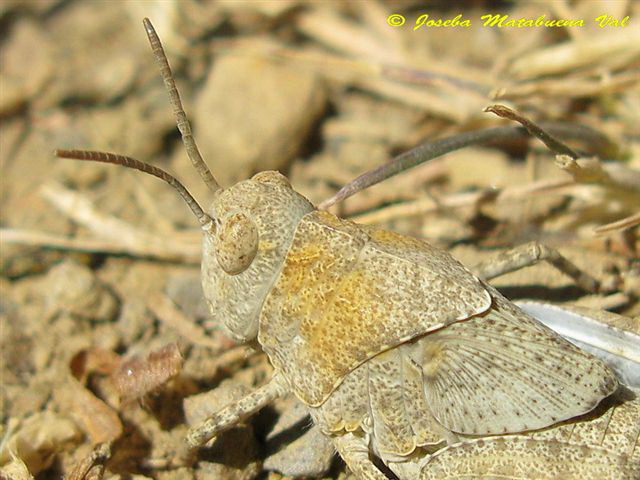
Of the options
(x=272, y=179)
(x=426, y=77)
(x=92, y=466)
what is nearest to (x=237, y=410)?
(x=92, y=466)

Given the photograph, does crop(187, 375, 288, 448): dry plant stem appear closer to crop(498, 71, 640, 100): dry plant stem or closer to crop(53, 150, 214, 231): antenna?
crop(53, 150, 214, 231): antenna

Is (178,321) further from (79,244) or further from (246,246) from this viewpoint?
(246,246)

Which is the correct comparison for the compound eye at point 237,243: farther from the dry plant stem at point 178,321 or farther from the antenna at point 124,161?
the dry plant stem at point 178,321

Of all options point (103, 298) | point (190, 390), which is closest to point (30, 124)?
point (103, 298)

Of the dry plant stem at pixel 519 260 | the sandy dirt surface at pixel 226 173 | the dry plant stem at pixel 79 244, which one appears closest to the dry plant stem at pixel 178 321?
the sandy dirt surface at pixel 226 173

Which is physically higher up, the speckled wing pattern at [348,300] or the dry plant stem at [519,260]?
the speckled wing pattern at [348,300]

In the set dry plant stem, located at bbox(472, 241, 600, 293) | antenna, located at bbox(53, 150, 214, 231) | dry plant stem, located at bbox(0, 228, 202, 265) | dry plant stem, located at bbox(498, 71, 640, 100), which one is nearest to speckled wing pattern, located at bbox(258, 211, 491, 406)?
antenna, located at bbox(53, 150, 214, 231)
